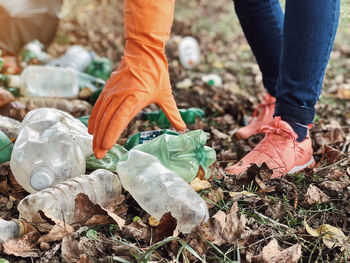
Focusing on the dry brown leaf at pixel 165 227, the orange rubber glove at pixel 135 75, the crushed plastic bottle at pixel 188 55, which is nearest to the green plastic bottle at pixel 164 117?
the orange rubber glove at pixel 135 75

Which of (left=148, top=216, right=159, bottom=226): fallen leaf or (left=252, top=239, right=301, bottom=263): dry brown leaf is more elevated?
(left=252, top=239, right=301, bottom=263): dry brown leaf

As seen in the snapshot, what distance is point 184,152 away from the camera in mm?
1896

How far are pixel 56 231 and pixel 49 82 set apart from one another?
5.94ft

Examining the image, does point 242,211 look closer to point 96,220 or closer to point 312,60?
point 96,220

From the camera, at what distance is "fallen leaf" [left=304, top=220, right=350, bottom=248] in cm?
152

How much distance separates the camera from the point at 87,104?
288 centimetres

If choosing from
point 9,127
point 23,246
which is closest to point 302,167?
point 23,246

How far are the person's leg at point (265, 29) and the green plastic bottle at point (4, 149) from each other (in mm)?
1389

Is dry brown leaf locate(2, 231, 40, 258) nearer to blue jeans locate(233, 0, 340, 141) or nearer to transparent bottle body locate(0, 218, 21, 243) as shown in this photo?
transparent bottle body locate(0, 218, 21, 243)

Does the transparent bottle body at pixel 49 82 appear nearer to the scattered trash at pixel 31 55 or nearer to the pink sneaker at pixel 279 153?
the scattered trash at pixel 31 55

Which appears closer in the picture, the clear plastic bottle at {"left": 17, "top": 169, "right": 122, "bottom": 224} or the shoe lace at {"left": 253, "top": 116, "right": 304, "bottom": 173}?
the clear plastic bottle at {"left": 17, "top": 169, "right": 122, "bottom": 224}

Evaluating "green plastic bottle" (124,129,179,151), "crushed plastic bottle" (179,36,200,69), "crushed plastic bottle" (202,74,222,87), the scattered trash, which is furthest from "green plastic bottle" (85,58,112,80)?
"green plastic bottle" (124,129,179,151)

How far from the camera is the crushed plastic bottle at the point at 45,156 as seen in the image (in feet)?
5.57

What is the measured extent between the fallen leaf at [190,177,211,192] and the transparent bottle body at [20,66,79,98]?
152 centimetres
